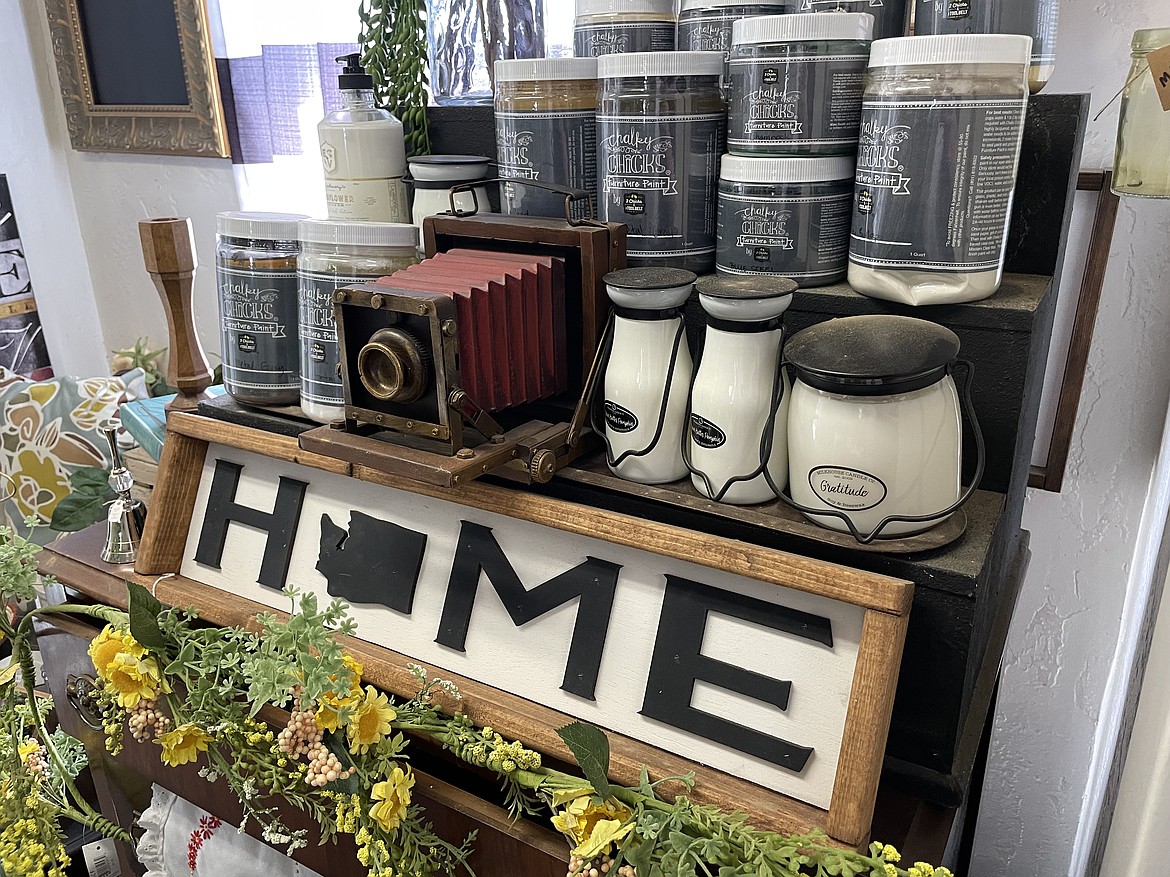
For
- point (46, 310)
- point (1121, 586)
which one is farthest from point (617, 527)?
point (46, 310)

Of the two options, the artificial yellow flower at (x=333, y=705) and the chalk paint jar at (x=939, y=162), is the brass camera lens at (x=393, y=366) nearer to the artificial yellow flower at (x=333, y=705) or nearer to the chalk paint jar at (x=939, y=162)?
the artificial yellow flower at (x=333, y=705)

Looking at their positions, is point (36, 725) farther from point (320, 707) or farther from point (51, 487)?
point (51, 487)

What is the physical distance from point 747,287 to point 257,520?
581mm

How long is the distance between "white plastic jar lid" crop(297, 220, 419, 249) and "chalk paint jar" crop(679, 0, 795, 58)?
33 cm

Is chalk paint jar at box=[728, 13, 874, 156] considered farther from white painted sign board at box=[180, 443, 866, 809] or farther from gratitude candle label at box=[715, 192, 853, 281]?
white painted sign board at box=[180, 443, 866, 809]

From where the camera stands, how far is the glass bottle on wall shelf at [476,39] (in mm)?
1022

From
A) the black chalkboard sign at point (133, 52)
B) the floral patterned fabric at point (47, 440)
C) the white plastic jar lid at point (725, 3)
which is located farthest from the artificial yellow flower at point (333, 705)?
the black chalkboard sign at point (133, 52)

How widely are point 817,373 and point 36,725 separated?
880 mm

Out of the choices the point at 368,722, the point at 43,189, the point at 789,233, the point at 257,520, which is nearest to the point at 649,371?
the point at 789,233

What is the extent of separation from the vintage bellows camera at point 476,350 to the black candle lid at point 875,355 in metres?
0.23

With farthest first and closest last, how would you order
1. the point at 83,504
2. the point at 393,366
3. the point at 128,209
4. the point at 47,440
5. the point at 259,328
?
the point at 128,209, the point at 47,440, the point at 83,504, the point at 259,328, the point at 393,366

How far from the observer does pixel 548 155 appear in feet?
2.86

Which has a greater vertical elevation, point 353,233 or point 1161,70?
point 1161,70

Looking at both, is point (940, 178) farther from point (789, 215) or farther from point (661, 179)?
point (661, 179)
